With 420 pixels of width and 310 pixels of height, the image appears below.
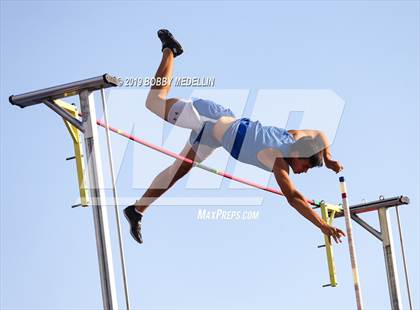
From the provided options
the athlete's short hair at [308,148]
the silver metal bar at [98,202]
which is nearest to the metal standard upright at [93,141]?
the silver metal bar at [98,202]

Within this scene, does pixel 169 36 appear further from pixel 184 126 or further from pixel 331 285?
pixel 331 285

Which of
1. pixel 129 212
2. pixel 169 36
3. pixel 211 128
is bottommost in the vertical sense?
pixel 129 212

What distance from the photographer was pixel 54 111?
554 centimetres

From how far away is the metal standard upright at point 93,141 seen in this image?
5.18 meters

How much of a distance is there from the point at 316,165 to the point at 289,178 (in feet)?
0.79

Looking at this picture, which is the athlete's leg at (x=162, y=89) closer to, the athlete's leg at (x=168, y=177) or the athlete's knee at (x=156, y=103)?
the athlete's knee at (x=156, y=103)

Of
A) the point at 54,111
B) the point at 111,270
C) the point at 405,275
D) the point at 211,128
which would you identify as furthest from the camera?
the point at 405,275

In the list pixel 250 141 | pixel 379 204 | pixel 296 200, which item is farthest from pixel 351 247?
pixel 379 204

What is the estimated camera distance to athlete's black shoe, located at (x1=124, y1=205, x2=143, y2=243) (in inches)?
239

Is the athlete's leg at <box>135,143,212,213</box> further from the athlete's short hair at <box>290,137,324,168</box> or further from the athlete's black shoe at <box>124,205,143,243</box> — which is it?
the athlete's short hair at <box>290,137,324,168</box>

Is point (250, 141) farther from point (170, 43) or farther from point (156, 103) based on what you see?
point (170, 43)

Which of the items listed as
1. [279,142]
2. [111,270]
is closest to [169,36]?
[279,142]

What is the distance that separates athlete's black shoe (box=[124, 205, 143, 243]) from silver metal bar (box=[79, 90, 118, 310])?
0.76 m

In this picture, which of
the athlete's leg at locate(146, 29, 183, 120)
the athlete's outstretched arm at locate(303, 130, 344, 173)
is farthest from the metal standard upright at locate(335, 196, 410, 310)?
the athlete's leg at locate(146, 29, 183, 120)
